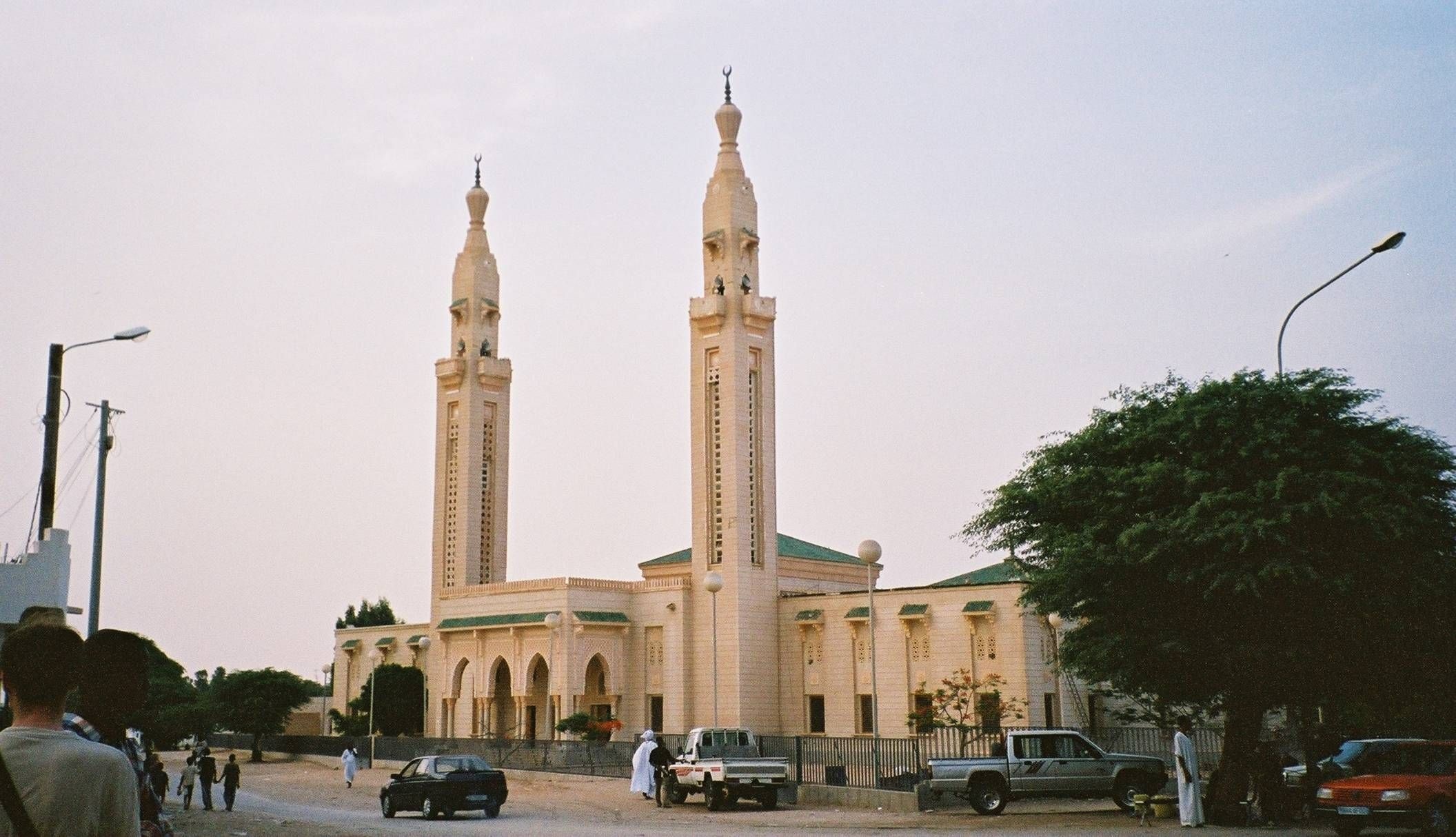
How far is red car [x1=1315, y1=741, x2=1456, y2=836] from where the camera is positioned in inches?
679

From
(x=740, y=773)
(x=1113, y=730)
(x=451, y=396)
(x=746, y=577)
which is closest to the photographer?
(x=740, y=773)

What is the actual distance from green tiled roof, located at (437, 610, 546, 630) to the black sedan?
23.3 m

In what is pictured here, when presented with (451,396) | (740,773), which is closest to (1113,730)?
(740,773)

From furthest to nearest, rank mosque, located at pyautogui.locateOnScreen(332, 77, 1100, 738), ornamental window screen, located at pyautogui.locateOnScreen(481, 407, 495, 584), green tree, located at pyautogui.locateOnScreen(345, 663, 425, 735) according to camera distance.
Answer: ornamental window screen, located at pyautogui.locateOnScreen(481, 407, 495, 584) → green tree, located at pyautogui.locateOnScreen(345, 663, 425, 735) → mosque, located at pyautogui.locateOnScreen(332, 77, 1100, 738)

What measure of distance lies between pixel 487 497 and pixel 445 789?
33458 mm

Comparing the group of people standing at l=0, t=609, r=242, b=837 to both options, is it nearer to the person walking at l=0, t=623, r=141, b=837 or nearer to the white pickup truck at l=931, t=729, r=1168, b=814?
the person walking at l=0, t=623, r=141, b=837

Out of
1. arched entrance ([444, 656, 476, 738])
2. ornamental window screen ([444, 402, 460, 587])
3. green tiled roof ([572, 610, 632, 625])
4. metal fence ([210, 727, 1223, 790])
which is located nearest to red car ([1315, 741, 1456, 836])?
metal fence ([210, 727, 1223, 790])

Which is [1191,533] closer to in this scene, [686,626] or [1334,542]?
[1334,542]

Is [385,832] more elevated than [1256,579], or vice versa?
[1256,579]

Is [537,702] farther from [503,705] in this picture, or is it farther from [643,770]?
[643,770]

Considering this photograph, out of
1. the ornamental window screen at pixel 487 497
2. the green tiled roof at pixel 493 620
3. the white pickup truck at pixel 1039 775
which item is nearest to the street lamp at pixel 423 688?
the green tiled roof at pixel 493 620

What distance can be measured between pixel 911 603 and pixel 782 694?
21.8 feet

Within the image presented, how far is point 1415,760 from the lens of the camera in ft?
59.4

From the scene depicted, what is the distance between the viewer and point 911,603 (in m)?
44.2
